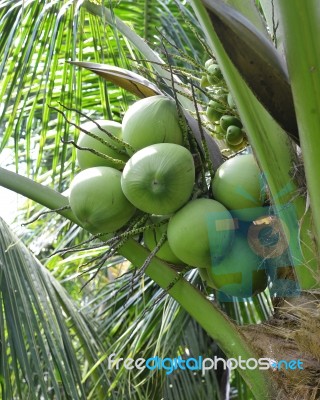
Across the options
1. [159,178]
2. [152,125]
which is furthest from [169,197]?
[152,125]

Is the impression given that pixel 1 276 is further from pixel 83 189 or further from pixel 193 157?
pixel 193 157

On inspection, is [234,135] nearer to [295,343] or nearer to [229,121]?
[229,121]

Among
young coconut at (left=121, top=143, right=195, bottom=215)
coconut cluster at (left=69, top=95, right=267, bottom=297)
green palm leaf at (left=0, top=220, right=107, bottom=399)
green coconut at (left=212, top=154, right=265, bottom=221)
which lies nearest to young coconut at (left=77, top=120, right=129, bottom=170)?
coconut cluster at (left=69, top=95, right=267, bottom=297)

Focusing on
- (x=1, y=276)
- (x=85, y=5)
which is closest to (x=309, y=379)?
(x=1, y=276)

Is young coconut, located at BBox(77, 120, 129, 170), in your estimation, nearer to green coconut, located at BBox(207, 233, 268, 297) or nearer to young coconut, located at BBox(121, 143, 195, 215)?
young coconut, located at BBox(121, 143, 195, 215)

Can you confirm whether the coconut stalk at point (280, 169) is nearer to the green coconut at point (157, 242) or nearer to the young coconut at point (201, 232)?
the young coconut at point (201, 232)

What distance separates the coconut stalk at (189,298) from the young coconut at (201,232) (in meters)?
0.09

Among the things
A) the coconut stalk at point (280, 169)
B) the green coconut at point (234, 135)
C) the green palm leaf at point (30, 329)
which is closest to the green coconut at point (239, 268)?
the coconut stalk at point (280, 169)

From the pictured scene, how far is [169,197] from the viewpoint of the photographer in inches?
45.4

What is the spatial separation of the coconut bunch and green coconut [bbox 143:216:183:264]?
23 cm

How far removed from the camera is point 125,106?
1.80 m

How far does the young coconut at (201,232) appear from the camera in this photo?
45.2 inches

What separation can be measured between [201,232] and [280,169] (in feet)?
0.58

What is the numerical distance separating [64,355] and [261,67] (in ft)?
2.99
